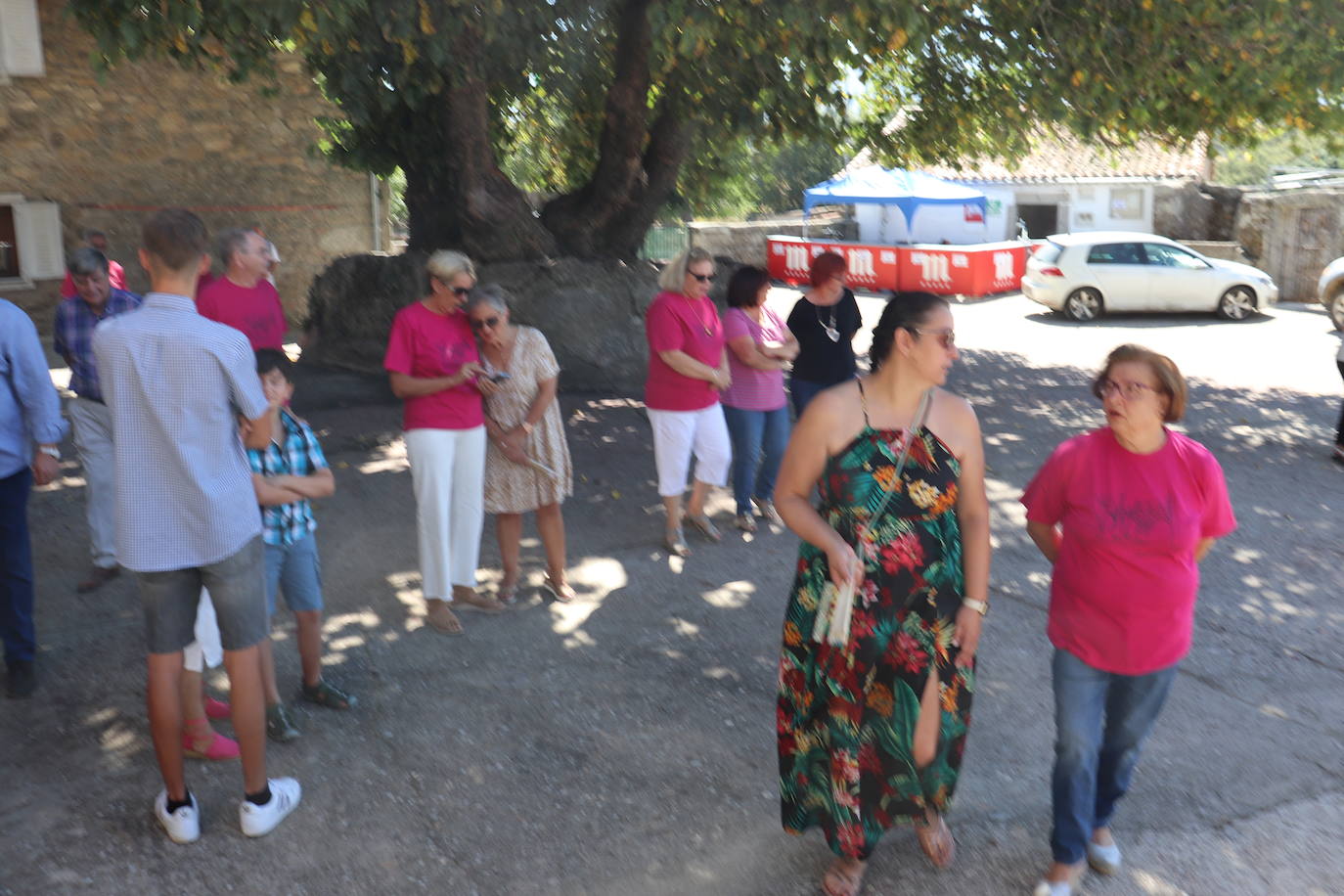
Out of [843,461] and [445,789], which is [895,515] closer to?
[843,461]

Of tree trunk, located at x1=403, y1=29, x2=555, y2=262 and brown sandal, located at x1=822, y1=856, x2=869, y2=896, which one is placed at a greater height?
tree trunk, located at x1=403, y1=29, x2=555, y2=262

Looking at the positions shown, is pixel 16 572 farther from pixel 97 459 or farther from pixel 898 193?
pixel 898 193

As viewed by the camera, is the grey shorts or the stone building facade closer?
the grey shorts

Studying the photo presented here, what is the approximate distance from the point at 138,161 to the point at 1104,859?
15.2 meters

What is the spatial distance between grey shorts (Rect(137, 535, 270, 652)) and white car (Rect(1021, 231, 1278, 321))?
58.4ft

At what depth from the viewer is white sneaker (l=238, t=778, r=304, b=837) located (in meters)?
3.96

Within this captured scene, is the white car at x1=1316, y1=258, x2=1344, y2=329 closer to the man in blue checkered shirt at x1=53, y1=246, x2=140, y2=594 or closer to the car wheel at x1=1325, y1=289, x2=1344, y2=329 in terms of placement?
the car wheel at x1=1325, y1=289, x2=1344, y2=329

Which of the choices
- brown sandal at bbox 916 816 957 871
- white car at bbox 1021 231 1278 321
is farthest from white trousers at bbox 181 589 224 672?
white car at bbox 1021 231 1278 321

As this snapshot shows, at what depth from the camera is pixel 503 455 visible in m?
6.06

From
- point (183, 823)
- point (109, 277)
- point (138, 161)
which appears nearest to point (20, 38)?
point (138, 161)

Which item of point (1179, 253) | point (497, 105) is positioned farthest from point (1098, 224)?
point (497, 105)

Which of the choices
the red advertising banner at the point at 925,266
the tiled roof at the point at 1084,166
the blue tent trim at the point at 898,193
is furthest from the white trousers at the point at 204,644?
the tiled roof at the point at 1084,166

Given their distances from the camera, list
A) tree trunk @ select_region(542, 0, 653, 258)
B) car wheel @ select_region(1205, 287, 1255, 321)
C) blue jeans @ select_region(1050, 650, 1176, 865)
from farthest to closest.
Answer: car wheel @ select_region(1205, 287, 1255, 321) < tree trunk @ select_region(542, 0, 653, 258) < blue jeans @ select_region(1050, 650, 1176, 865)

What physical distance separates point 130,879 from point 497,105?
33.9ft
